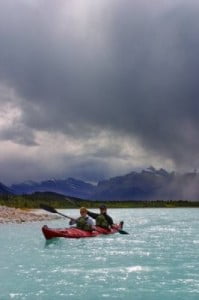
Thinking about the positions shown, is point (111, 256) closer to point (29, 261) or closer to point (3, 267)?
point (29, 261)

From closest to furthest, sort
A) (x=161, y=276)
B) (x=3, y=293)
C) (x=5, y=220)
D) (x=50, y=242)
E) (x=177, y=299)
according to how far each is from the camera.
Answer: (x=177, y=299)
(x=3, y=293)
(x=161, y=276)
(x=50, y=242)
(x=5, y=220)

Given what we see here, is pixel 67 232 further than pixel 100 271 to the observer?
Yes

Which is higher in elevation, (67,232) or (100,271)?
(67,232)

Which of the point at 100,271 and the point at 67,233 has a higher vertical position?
the point at 67,233

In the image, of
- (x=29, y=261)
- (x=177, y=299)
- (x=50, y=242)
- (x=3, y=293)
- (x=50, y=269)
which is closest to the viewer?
(x=177, y=299)

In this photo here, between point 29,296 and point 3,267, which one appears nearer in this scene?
point 29,296

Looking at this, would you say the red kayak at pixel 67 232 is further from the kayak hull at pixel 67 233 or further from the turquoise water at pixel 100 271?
the turquoise water at pixel 100 271

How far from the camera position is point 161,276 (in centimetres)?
1934

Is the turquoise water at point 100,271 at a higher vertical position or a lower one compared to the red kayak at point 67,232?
lower

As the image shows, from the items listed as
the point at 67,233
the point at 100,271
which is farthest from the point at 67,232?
the point at 100,271

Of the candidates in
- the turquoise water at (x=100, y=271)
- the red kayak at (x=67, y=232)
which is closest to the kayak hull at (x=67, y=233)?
the red kayak at (x=67, y=232)

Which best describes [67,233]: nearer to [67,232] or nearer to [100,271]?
[67,232]

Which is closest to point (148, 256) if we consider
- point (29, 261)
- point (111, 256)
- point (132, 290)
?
point (111, 256)

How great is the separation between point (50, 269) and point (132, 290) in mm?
6108
